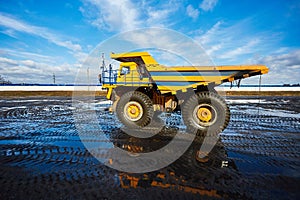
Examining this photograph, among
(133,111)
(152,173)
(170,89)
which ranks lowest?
(152,173)

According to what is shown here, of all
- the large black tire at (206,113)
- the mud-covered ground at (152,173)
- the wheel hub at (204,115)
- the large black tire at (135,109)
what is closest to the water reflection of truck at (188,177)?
the mud-covered ground at (152,173)

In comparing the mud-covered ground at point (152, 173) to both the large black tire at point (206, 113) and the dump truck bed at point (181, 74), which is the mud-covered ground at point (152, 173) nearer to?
the large black tire at point (206, 113)

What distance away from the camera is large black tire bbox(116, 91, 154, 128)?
19.7 feet

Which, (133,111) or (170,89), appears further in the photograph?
(133,111)

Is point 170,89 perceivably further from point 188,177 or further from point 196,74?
point 188,177

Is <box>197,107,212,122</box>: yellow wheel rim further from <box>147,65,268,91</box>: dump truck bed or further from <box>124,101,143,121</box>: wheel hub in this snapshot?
<box>124,101,143,121</box>: wheel hub

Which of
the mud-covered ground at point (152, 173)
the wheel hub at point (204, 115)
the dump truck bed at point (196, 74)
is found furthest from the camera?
the wheel hub at point (204, 115)

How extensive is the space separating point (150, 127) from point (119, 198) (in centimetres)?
385

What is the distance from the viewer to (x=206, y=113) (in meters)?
5.54

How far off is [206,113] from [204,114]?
0.07 metres

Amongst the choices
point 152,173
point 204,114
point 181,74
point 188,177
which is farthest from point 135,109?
point 188,177

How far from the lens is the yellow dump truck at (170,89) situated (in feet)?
17.6

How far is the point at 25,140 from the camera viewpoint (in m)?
4.74

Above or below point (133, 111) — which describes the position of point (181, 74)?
above
